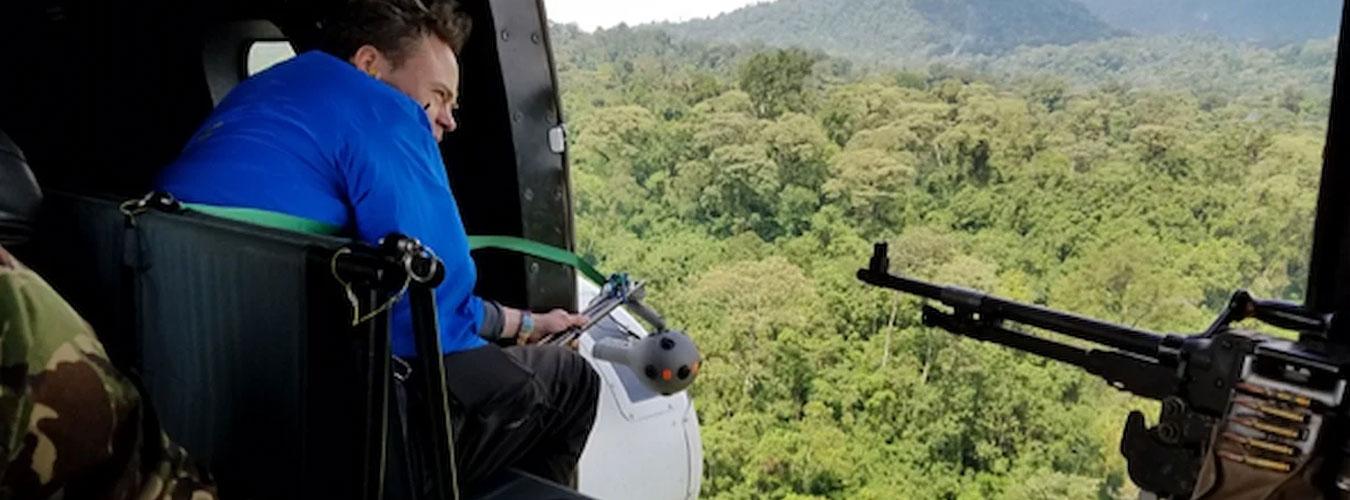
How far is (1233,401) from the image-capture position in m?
1.39

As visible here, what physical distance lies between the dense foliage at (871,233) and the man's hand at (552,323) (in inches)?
477

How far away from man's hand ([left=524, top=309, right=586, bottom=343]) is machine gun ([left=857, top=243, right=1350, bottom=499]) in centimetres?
111

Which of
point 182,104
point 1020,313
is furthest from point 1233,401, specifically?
point 182,104

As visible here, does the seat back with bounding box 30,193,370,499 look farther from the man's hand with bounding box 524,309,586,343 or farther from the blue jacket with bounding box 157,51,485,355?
the man's hand with bounding box 524,309,586,343

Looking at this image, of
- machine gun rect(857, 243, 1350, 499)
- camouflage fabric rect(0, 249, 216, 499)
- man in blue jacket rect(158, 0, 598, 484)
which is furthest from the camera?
man in blue jacket rect(158, 0, 598, 484)

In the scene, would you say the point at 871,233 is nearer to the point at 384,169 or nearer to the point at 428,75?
the point at 428,75

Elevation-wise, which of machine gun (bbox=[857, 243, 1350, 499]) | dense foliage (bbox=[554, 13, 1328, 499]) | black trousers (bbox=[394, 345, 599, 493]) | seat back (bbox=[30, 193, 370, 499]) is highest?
seat back (bbox=[30, 193, 370, 499])

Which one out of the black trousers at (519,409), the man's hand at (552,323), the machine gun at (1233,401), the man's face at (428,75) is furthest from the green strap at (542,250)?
the machine gun at (1233,401)

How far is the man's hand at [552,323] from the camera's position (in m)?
2.27

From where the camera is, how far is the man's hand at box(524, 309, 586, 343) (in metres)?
2.27

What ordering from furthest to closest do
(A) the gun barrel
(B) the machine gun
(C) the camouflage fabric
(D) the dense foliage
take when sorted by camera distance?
(D) the dense foliage
(A) the gun barrel
(B) the machine gun
(C) the camouflage fabric

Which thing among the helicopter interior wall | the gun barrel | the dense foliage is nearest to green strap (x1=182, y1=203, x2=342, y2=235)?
the helicopter interior wall

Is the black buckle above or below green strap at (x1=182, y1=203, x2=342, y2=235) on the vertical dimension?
below

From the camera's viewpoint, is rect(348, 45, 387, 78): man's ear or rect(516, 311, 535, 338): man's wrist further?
rect(516, 311, 535, 338): man's wrist
